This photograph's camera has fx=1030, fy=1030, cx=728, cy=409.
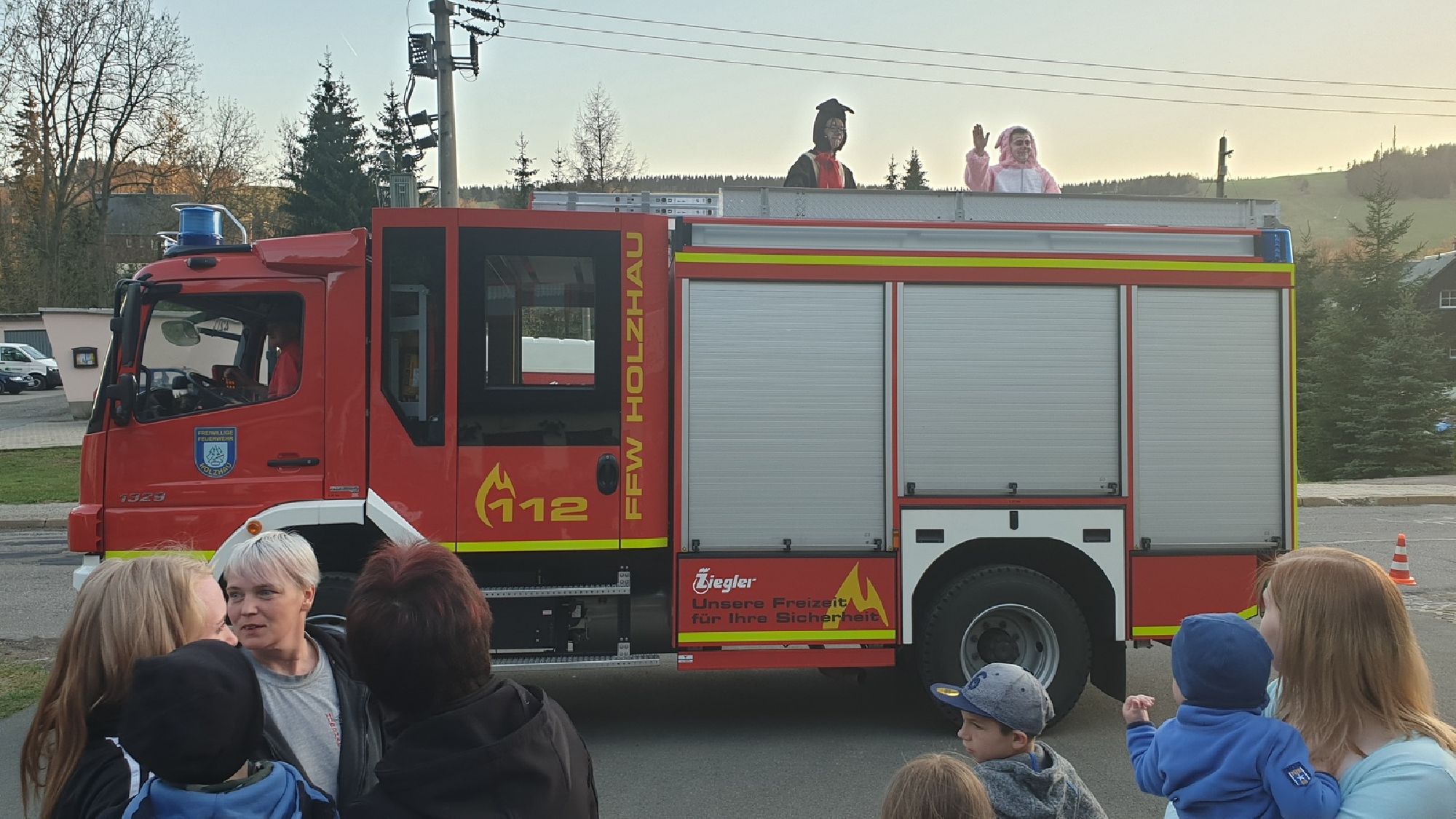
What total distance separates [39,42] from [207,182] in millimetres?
7249

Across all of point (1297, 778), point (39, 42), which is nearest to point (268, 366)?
point (1297, 778)

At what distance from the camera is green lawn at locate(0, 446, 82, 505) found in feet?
57.8

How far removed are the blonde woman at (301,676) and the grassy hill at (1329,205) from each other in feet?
323

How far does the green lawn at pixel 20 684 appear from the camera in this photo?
6.72 metres

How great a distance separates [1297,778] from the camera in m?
2.12

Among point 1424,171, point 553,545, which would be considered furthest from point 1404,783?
point 1424,171

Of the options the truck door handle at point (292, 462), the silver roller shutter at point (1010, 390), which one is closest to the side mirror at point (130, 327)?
the truck door handle at point (292, 462)

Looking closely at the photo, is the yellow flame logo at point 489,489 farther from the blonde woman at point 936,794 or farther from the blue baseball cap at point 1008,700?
the blonde woman at point 936,794

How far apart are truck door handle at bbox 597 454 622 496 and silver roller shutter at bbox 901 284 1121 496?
1.69 m

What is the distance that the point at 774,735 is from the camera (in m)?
6.20

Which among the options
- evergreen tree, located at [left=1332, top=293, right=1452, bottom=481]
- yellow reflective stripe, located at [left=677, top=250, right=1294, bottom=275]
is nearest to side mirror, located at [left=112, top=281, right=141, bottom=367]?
yellow reflective stripe, located at [left=677, top=250, right=1294, bottom=275]

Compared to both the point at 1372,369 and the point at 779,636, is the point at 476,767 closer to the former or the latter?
the point at 779,636

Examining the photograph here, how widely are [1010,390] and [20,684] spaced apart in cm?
702

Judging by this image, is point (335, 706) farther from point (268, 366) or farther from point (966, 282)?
point (966, 282)
